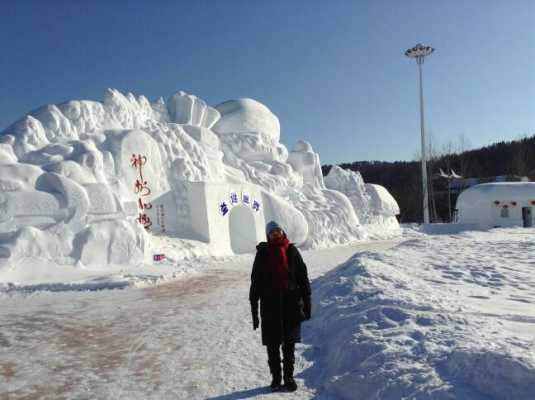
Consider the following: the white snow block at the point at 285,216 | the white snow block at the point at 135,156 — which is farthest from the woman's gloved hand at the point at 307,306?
the white snow block at the point at 285,216

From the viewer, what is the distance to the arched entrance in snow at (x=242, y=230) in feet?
48.1

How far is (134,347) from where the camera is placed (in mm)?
4758

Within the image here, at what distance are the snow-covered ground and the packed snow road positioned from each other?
0.02 m

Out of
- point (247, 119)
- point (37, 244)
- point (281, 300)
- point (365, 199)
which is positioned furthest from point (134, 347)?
point (365, 199)

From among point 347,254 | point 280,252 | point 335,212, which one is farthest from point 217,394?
point 335,212

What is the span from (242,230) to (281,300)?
11.7 meters

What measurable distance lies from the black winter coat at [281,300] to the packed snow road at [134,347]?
0.46 meters

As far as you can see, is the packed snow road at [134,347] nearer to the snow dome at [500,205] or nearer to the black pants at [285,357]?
the black pants at [285,357]

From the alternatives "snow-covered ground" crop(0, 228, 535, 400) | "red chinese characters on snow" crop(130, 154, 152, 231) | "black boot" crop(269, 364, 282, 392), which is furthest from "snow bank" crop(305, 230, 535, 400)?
"red chinese characters on snow" crop(130, 154, 152, 231)

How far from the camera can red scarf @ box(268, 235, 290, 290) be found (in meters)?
3.34

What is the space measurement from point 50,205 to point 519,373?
10.1 m

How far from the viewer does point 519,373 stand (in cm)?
246

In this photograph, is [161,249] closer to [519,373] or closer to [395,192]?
[519,373]

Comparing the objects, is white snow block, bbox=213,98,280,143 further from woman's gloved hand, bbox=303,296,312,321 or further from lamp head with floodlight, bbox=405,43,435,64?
woman's gloved hand, bbox=303,296,312,321
